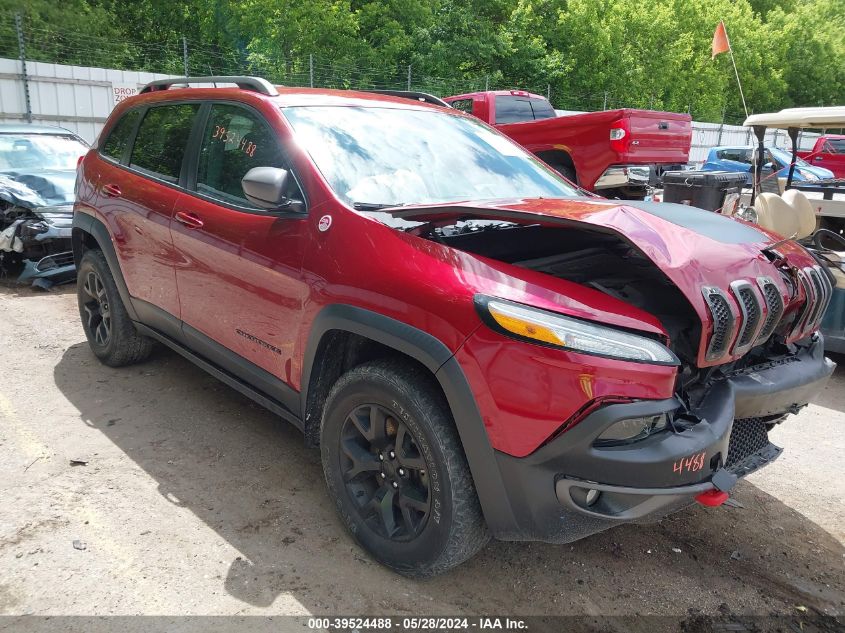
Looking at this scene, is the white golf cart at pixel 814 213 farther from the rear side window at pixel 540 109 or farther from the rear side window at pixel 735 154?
the rear side window at pixel 735 154

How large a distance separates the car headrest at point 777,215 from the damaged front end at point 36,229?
21.6ft

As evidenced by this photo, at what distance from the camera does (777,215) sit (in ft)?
18.0

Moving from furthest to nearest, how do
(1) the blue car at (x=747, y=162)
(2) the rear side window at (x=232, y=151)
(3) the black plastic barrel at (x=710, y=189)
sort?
1. (1) the blue car at (x=747, y=162)
2. (3) the black plastic barrel at (x=710, y=189)
3. (2) the rear side window at (x=232, y=151)

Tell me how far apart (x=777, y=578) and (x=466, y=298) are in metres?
1.79

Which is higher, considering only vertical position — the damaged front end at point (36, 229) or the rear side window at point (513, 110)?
the rear side window at point (513, 110)

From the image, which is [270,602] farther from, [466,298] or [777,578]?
[777,578]

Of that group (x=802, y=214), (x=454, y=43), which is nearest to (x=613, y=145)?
(x=802, y=214)

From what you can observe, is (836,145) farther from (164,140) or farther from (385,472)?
(385,472)

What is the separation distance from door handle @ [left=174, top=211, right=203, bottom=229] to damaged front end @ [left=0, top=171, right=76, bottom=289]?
4.14 m

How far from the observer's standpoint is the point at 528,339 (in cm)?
211

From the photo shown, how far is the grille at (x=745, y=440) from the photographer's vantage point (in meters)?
2.55

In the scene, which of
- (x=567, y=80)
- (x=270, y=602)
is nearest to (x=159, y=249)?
(x=270, y=602)

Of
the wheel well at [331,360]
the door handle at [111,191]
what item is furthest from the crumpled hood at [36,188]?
the wheel well at [331,360]

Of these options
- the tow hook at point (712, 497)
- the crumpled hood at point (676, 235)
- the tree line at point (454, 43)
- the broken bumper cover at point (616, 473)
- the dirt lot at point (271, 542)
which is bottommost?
the dirt lot at point (271, 542)
